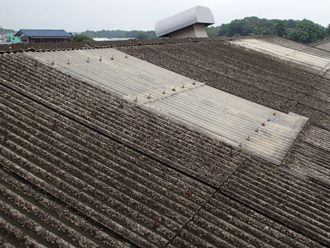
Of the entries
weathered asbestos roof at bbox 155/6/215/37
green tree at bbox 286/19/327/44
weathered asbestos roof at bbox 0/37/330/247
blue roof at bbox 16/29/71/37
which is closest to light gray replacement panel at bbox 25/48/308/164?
weathered asbestos roof at bbox 0/37/330/247

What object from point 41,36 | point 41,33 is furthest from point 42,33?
point 41,36

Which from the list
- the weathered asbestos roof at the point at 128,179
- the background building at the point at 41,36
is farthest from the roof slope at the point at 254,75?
the background building at the point at 41,36

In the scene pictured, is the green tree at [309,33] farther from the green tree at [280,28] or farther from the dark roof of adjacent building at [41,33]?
the dark roof of adjacent building at [41,33]

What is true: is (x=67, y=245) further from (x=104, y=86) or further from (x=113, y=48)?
(x=113, y=48)

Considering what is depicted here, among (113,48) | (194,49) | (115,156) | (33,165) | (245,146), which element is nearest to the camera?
(33,165)

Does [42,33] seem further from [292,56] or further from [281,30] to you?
[281,30]

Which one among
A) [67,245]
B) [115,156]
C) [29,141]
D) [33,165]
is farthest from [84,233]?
[29,141]
